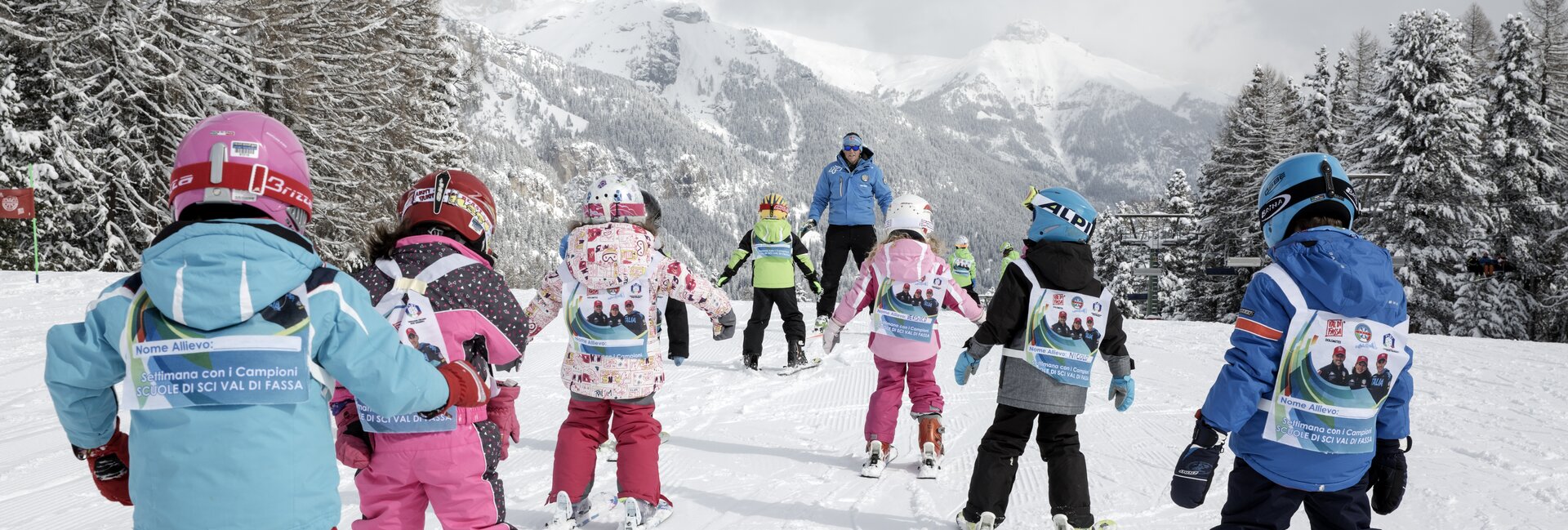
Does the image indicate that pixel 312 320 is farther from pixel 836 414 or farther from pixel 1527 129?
pixel 1527 129

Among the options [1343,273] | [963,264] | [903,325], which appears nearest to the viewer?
[1343,273]

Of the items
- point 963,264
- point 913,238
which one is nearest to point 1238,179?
point 963,264

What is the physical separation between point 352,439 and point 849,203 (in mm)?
6938

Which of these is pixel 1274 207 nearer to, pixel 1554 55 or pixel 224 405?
pixel 224 405

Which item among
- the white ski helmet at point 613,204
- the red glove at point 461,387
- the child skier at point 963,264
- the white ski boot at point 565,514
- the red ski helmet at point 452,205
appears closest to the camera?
the red glove at point 461,387

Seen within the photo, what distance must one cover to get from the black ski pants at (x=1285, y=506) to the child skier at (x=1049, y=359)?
88cm

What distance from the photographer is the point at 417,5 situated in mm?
23625

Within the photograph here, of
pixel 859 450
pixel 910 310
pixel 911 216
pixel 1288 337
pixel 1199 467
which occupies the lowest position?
pixel 859 450

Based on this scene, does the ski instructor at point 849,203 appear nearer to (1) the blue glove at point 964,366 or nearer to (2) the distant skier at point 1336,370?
(1) the blue glove at point 964,366

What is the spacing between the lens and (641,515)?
388cm

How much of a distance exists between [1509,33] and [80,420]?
3385 centimetres

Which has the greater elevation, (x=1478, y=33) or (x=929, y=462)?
(x=1478, y=33)

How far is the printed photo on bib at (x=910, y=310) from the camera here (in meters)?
5.09

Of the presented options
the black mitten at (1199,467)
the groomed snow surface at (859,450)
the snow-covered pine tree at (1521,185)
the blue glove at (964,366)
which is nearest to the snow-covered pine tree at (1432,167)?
the snow-covered pine tree at (1521,185)
